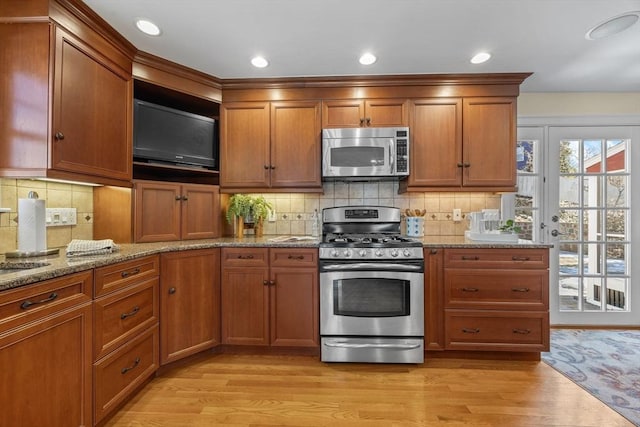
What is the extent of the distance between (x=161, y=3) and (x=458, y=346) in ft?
9.95

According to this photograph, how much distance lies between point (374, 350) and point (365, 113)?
1.95 metres

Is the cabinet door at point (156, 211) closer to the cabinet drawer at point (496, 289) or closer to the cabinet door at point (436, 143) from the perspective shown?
the cabinet door at point (436, 143)

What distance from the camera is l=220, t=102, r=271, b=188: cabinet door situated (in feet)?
8.77

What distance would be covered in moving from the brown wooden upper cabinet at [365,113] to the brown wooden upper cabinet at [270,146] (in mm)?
129

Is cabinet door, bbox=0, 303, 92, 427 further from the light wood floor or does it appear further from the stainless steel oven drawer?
the stainless steel oven drawer

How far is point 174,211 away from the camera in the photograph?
2.41 meters

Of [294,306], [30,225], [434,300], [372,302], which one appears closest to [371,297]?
[372,302]

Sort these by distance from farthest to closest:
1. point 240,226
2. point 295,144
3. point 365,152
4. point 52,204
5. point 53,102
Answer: point 240,226, point 295,144, point 365,152, point 52,204, point 53,102

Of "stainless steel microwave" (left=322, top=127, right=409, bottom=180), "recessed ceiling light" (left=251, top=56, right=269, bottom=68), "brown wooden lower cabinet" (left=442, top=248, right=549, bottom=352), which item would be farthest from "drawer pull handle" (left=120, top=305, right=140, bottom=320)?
"brown wooden lower cabinet" (left=442, top=248, right=549, bottom=352)

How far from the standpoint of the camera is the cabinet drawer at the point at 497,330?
7.36ft

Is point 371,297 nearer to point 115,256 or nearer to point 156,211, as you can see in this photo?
point 115,256

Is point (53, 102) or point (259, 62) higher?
point (259, 62)

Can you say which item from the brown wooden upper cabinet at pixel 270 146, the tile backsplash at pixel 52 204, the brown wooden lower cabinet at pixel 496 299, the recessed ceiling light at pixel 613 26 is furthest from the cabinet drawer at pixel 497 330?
the tile backsplash at pixel 52 204

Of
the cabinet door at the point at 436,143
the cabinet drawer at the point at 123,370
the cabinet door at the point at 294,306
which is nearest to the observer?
the cabinet drawer at the point at 123,370
